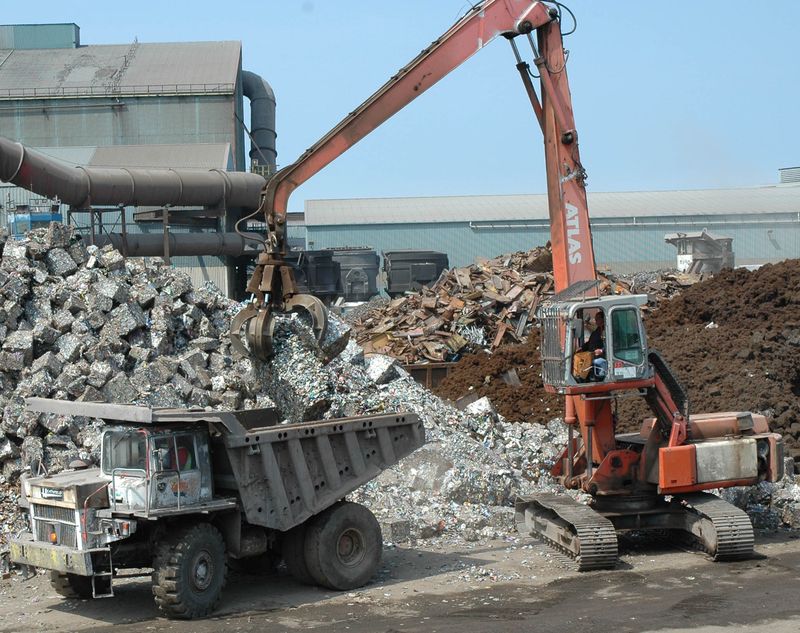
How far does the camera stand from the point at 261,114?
160 ft

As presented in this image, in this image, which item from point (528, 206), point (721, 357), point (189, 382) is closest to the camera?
point (189, 382)

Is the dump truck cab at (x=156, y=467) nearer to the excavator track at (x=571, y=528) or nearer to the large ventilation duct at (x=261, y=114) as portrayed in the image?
the excavator track at (x=571, y=528)

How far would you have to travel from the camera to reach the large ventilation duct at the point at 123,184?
21.8 metres

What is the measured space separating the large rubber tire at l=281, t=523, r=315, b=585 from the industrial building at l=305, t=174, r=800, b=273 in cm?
3451

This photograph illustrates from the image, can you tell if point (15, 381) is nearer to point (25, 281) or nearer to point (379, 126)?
point (25, 281)

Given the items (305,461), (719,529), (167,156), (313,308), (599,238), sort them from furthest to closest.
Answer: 1. (599,238)
2. (167,156)
3. (313,308)
4. (719,529)
5. (305,461)

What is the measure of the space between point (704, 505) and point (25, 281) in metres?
9.85

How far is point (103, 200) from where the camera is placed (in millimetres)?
26234

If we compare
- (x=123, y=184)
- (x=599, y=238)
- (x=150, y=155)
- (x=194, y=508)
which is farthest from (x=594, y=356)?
(x=599, y=238)

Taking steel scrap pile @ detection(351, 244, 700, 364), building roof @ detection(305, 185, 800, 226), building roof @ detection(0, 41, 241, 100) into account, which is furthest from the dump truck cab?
building roof @ detection(305, 185, 800, 226)

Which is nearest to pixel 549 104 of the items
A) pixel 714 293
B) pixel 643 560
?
pixel 643 560

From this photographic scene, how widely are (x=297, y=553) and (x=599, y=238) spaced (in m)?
36.8

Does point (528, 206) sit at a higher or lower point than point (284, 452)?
higher

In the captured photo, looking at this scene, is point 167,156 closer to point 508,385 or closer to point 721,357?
point 508,385
